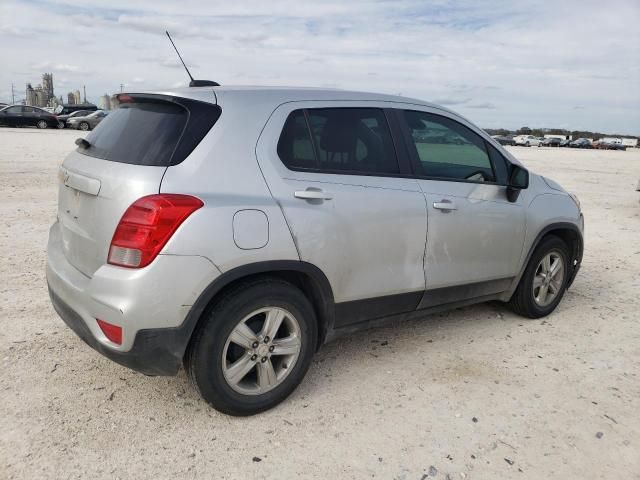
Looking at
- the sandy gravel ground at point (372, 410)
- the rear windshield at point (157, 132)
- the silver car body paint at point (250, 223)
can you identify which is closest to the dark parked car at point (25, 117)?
the sandy gravel ground at point (372, 410)

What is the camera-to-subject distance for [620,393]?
358cm

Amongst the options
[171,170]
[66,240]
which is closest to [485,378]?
[171,170]

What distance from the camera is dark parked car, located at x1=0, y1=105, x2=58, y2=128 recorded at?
104 ft

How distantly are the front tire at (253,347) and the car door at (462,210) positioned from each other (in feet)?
3.60

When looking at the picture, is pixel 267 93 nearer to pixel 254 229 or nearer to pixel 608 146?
pixel 254 229

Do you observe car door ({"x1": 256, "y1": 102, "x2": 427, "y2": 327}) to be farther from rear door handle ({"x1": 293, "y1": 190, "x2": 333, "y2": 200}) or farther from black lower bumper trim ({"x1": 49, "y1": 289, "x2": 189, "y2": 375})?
black lower bumper trim ({"x1": 49, "y1": 289, "x2": 189, "y2": 375})

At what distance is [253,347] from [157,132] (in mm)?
1251

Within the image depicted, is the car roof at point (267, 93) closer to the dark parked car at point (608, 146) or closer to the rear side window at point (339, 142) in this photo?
the rear side window at point (339, 142)

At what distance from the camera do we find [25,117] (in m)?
32.4

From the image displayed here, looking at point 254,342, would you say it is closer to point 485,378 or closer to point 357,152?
point 357,152

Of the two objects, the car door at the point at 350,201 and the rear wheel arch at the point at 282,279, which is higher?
the car door at the point at 350,201

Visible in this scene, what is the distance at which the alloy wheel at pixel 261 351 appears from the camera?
2984 millimetres

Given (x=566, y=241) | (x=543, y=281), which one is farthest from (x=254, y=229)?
(x=566, y=241)

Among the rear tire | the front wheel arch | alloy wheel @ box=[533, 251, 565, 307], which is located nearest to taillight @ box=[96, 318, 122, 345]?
the front wheel arch
